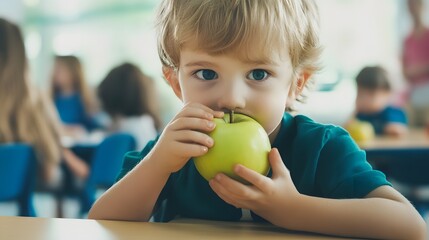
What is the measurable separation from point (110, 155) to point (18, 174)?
2.67 feet

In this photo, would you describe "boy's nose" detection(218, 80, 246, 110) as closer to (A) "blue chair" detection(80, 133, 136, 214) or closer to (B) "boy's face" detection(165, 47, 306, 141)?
(B) "boy's face" detection(165, 47, 306, 141)

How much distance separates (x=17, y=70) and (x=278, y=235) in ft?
8.24

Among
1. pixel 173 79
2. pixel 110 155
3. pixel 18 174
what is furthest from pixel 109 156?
pixel 173 79

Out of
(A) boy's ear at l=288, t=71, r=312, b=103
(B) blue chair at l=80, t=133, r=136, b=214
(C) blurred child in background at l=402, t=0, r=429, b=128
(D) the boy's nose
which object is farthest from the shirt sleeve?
(C) blurred child in background at l=402, t=0, r=429, b=128

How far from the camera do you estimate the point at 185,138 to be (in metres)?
1.02

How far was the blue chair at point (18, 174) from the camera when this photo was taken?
2.75m

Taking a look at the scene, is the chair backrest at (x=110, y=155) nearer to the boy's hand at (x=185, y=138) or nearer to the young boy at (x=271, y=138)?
the young boy at (x=271, y=138)

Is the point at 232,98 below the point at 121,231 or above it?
above

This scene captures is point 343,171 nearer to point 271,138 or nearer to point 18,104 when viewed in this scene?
point 271,138

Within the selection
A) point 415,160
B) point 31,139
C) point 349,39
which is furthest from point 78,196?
point 349,39

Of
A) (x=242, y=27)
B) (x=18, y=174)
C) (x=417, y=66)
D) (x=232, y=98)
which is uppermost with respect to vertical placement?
(x=417, y=66)

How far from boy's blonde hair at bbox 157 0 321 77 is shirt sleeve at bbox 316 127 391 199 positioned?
0.16 meters

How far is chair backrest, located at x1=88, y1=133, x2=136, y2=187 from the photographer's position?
11.8 feet

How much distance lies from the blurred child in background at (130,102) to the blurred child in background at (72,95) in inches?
52.0
